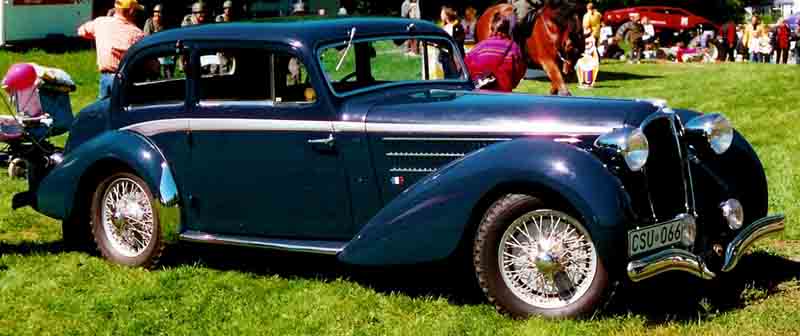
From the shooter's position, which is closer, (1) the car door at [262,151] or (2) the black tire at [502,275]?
(2) the black tire at [502,275]

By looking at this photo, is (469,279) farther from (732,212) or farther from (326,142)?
(732,212)

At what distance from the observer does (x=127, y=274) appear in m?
6.63

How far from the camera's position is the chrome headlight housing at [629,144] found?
5051mm

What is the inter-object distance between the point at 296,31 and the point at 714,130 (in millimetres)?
2311

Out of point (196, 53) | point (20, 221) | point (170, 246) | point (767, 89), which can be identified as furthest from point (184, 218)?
point (767, 89)

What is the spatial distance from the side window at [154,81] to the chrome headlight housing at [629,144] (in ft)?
9.19

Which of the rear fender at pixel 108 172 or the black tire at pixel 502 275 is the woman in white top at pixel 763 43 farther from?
the black tire at pixel 502 275

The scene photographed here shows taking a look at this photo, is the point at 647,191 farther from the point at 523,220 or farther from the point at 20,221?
the point at 20,221

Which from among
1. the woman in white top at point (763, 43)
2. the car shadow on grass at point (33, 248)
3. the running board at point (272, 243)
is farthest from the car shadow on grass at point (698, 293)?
the woman in white top at point (763, 43)

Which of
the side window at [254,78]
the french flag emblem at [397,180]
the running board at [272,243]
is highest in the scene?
the side window at [254,78]

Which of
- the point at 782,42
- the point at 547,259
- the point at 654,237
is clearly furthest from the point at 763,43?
the point at 547,259

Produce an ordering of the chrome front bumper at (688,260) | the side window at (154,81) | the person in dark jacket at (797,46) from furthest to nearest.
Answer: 1. the person in dark jacket at (797,46)
2. the side window at (154,81)
3. the chrome front bumper at (688,260)

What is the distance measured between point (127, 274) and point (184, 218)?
48 cm

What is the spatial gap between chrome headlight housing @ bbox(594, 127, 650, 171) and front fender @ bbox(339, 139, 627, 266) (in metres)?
0.10
